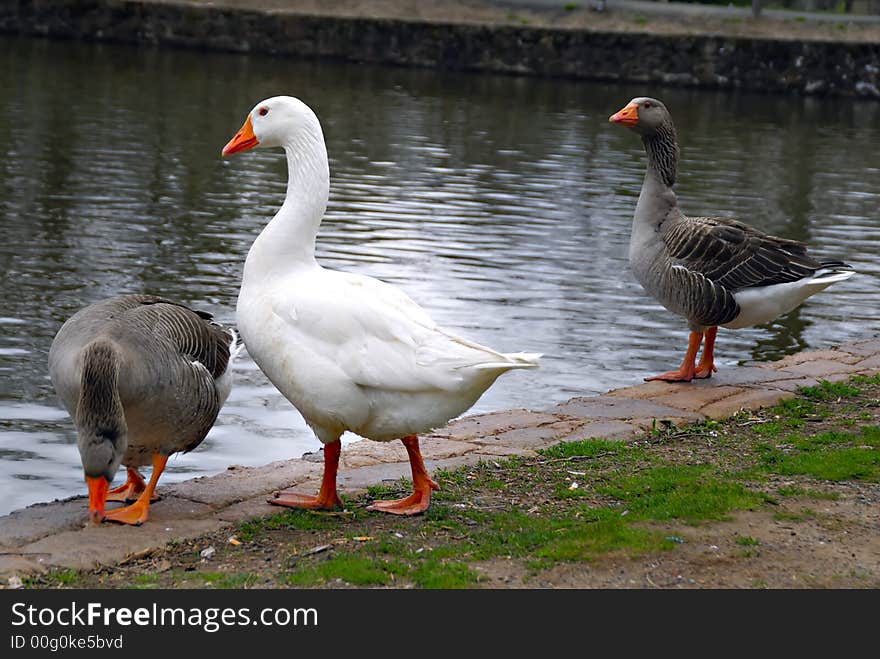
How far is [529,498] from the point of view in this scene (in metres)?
5.60

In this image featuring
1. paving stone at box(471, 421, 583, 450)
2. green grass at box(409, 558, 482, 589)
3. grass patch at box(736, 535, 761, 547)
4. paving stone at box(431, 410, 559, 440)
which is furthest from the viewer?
paving stone at box(431, 410, 559, 440)

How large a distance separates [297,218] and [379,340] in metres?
0.77

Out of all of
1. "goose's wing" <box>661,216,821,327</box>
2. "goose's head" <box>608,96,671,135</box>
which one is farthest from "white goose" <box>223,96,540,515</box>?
"goose's head" <box>608,96,671,135</box>

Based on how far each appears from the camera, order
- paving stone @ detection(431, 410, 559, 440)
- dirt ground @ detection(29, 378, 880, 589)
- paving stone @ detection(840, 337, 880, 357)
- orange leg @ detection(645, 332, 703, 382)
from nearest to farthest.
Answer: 1. dirt ground @ detection(29, 378, 880, 589)
2. paving stone @ detection(431, 410, 559, 440)
3. orange leg @ detection(645, 332, 703, 382)
4. paving stone @ detection(840, 337, 880, 357)

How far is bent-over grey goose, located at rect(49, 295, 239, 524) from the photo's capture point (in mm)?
4836

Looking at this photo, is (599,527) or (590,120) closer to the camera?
(599,527)

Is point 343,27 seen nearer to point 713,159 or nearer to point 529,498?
point 713,159

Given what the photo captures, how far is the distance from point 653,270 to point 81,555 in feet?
14.5

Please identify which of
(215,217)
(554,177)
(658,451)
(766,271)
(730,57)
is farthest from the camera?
(730,57)

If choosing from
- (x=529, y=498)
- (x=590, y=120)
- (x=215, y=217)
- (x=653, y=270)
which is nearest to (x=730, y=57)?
(x=590, y=120)

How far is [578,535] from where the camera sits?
4.86 metres

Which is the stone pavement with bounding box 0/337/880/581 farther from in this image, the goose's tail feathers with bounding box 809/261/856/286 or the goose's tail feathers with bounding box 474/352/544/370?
the goose's tail feathers with bounding box 474/352/544/370

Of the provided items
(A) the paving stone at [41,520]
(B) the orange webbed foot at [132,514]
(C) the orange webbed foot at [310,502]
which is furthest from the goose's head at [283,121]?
(A) the paving stone at [41,520]

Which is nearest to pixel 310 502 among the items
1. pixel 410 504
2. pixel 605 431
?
pixel 410 504
